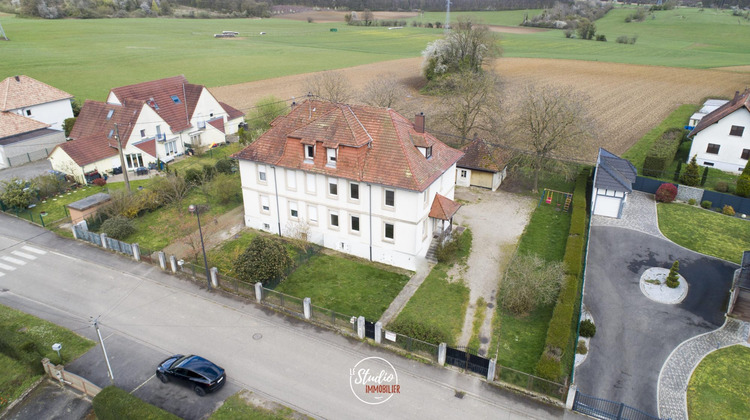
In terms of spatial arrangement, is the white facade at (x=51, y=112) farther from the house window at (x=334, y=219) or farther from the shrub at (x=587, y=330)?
the shrub at (x=587, y=330)

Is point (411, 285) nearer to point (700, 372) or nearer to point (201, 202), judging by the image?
point (700, 372)

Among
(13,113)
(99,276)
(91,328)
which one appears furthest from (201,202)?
(13,113)

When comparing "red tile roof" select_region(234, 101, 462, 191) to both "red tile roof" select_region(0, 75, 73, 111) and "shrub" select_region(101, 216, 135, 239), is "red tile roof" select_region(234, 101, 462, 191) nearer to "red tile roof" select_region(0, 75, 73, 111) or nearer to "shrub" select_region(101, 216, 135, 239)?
"shrub" select_region(101, 216, 135, 239)

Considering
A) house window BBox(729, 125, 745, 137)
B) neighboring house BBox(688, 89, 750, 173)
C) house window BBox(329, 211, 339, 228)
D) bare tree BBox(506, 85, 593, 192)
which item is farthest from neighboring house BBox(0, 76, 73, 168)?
house window BBox(729, 125, 745, 137)

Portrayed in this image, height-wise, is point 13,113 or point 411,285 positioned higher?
point 13,113

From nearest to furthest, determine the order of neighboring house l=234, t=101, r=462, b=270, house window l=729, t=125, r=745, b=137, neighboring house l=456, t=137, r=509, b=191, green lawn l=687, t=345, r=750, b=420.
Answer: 1. green lawn l=687, t=345, r=750, b=420
2. neighboring house l=234, t=101, r=462, b=270
3. neighboring house l=456, t=137, r=509, b=191
4. house window l=729, t=125, r=745, b=137

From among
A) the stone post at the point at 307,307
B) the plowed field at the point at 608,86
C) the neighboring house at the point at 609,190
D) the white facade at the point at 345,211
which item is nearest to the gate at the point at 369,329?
the stone post at the point at 307,307
